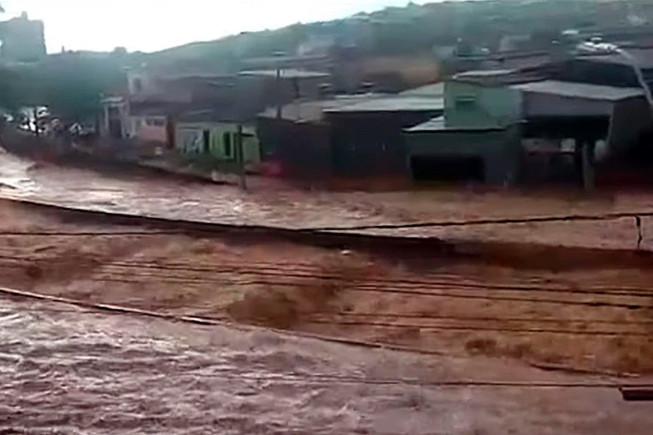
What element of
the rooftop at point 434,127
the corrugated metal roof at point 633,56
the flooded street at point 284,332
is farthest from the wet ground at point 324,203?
the corrugated metal roof at point 633,56

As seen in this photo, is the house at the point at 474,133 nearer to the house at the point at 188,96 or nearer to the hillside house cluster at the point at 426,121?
the hillside house cluster at the point at 426,121

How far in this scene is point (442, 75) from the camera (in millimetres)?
1748

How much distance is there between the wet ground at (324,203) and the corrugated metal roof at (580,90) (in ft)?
0.57

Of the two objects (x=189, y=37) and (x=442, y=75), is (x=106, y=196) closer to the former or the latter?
(x=189, y=37)

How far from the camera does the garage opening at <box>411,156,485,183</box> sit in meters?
1.73

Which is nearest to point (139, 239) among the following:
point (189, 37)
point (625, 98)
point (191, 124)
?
point (191, 124)

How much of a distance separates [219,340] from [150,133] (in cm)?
47

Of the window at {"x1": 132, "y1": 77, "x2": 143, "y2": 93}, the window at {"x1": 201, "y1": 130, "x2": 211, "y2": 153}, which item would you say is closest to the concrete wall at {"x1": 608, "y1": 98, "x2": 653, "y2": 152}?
the window at {"x1": 201, "y1": 130, "x2": 211, "y2": 153}

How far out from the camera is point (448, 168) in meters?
1.75

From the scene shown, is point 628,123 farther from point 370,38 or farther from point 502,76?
point 370,38

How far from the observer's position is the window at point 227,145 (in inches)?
73.9

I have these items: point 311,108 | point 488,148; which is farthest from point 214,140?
point 488,148

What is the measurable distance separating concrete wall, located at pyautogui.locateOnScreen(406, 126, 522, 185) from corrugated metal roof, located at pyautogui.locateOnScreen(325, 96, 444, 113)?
0.17 feet

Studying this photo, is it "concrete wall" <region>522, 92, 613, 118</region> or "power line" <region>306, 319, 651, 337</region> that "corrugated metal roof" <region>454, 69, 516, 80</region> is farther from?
"power line" <region>306, 319, 651, 337</region>
